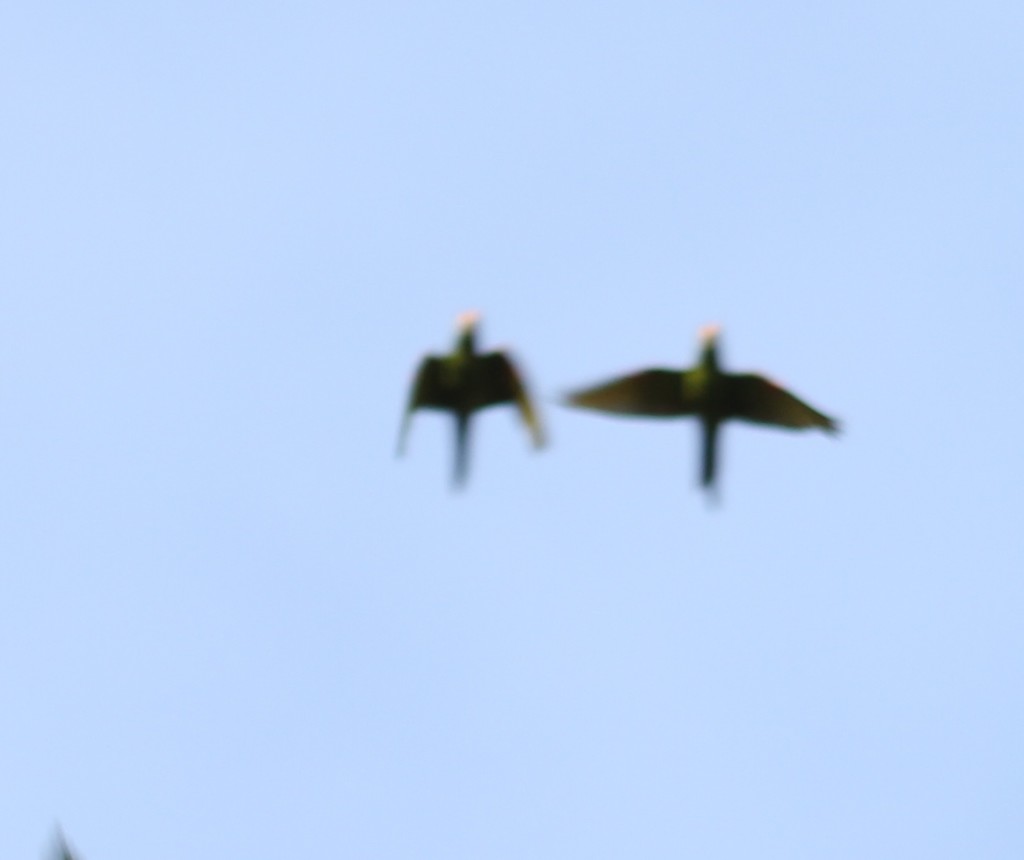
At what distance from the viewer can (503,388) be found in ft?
58.2

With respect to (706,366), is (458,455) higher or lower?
lower

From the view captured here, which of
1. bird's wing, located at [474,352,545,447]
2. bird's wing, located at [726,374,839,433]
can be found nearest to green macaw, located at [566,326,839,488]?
bird's wing, located at [726,374,839,433]

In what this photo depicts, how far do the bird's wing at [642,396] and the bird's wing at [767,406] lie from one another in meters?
0.48

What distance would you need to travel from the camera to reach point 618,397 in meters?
17.9

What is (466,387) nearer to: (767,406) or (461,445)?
(461,445)

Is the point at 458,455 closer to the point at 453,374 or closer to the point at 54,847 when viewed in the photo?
the point at 453,374

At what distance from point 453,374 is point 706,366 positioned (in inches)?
101

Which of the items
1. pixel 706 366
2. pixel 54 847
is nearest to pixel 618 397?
pixel 706 366

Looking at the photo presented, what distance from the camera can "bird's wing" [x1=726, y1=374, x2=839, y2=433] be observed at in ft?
58.3

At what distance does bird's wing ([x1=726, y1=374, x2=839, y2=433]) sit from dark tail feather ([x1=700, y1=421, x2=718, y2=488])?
30 centimetres

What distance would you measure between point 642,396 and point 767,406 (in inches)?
51.3

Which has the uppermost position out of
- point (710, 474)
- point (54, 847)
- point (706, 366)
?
point (706, 366)

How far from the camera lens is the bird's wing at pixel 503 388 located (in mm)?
17578

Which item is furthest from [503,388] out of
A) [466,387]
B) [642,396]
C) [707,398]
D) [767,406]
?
[767,406]
